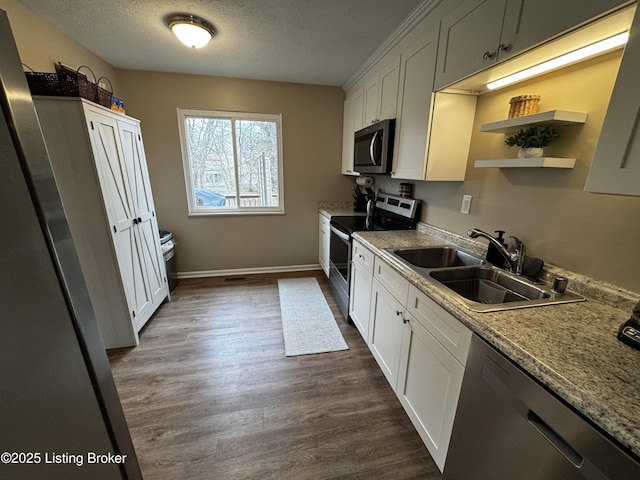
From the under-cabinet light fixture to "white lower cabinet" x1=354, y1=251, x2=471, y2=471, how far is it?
116 cm

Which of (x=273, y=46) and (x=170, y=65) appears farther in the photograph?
(x=170, y=65)

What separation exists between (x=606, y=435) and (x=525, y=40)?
1.33 m

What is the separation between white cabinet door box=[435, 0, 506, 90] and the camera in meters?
1.13

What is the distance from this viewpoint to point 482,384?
0.89 m

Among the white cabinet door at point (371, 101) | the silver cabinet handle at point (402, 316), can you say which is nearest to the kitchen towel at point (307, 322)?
the silver cabinet handle at point (402, 316)

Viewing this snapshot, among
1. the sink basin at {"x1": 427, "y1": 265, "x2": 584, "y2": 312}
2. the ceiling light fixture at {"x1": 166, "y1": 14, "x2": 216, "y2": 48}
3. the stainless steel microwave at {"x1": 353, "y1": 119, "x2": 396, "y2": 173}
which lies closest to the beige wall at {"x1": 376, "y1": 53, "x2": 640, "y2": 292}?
the sink basin at {"x1": 427, "y1": 265, "x2": 584, "y2": 312}

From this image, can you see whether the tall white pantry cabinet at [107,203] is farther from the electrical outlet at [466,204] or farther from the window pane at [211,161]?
the electrical outlet at [466,204]

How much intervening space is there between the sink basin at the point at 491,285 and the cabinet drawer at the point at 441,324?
0.12 meters

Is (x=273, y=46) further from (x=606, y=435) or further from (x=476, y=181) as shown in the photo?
(x=606, y=435)

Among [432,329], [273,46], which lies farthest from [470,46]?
[273,46]

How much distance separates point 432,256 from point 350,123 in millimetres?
2086

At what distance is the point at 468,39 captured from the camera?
1273 mm

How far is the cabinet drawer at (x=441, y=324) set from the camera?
38.6 inches

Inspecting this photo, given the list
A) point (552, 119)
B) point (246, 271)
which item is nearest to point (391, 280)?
point (552, 119)
